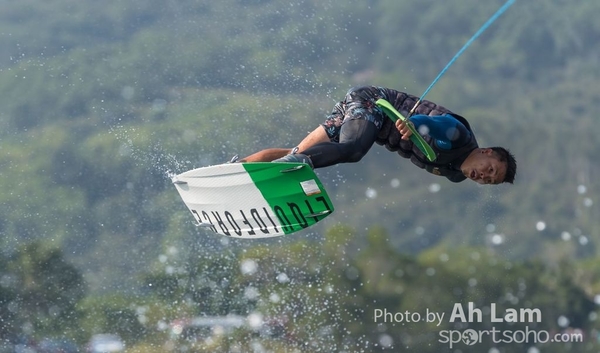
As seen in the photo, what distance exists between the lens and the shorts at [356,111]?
18.9 feet

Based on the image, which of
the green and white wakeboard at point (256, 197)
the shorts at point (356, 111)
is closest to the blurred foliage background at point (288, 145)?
the green and white wakeboard at point (256, 197)

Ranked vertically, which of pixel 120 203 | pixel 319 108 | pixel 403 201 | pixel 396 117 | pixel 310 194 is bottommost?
pixel 120 203

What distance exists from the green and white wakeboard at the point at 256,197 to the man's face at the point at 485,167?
0.82 meters

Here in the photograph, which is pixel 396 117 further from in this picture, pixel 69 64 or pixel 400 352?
pixel 69 64

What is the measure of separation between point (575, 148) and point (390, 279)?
150 inches

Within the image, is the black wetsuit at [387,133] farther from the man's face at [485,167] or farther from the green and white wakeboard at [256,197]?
the green and white wakeboard at [256,197]

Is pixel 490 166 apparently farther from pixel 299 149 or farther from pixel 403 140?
pixel 299 149

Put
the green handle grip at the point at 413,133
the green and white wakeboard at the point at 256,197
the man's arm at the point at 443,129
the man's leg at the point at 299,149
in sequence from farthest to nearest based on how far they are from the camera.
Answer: the man's leg at the point at 299,149
the green and white wakeboard at the point at 256,197
the man's arm at the point at 443,129
the green handle grip at the point at 413,133

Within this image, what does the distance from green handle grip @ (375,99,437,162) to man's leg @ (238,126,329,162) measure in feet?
1.44

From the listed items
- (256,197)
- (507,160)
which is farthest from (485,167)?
(256,197)

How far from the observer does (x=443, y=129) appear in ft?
18.1

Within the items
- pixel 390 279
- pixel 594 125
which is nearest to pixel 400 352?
pixel 390 279

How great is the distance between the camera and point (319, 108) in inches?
492

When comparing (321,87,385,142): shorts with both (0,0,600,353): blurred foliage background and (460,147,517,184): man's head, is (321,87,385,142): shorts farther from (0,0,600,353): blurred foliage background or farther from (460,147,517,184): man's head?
(0,0,600,353): blurred foliage background
